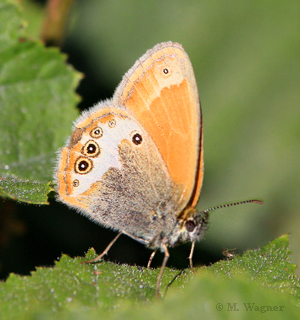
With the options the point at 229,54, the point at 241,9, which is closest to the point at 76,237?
the point at 229,54

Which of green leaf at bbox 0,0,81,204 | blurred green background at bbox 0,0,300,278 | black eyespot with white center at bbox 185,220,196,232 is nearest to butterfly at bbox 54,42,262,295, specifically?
black eyespot with white center at bbox 185,220,196,232

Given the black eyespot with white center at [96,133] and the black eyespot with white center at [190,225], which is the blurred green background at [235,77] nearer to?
the black eyespot with white center at [96,133]

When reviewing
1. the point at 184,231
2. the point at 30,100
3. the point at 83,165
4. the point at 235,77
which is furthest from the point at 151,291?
the point at 235,77

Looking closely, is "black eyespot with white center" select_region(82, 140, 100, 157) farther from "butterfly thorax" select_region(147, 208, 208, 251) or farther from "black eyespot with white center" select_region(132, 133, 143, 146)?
"butterfly thorax" select_region(147, 208, 208, 251)

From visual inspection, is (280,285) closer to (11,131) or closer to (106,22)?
(11,131)

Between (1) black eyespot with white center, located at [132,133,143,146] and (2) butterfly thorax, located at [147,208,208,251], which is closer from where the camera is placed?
(2) butterfly thorax, located at [147,208,208,251]

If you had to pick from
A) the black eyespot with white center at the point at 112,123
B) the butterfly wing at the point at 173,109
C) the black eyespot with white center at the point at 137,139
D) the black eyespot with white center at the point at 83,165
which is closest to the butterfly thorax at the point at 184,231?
the butterfly wing at the point at 173,109
